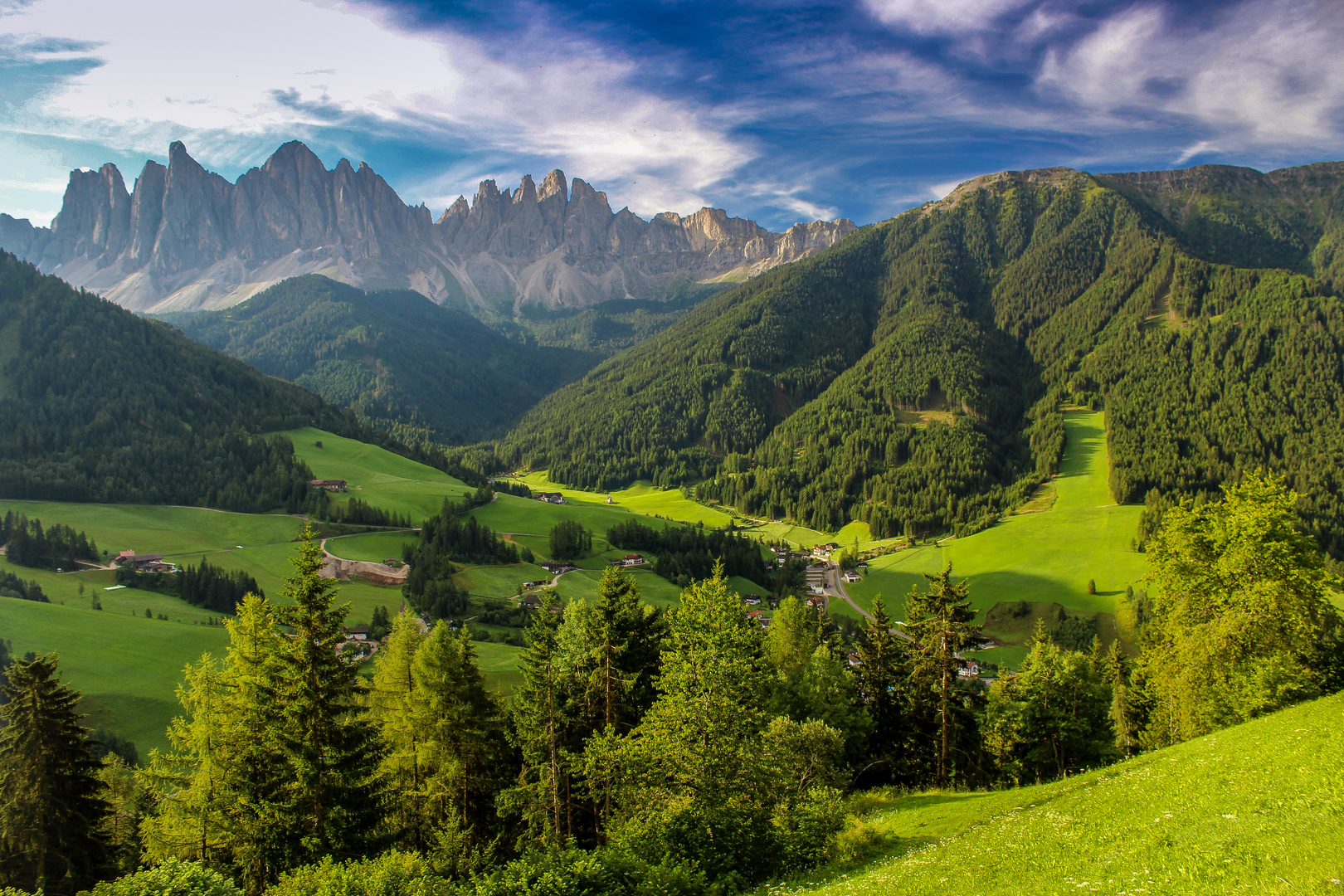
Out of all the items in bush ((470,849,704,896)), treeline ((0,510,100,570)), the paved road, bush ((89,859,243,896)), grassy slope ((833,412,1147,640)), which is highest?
bush ((89,859,243,896))

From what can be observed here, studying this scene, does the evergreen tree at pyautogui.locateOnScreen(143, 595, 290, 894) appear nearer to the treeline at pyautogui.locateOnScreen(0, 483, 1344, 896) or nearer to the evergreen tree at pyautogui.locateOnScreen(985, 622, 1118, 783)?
the treeline at pyautogui.locateOnScreen(0, 483, 1344, 896)

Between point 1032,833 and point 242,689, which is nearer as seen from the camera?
point 1032,833

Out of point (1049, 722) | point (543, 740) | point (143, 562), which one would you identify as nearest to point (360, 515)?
point (143, 562)

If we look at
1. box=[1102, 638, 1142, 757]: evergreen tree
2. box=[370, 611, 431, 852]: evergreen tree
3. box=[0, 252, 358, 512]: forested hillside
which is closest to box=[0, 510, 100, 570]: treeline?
box=[0, 252, 358, 512]: forested hillside

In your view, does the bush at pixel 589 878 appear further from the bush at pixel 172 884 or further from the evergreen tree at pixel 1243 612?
the evergreen tree at pixel 1243 612

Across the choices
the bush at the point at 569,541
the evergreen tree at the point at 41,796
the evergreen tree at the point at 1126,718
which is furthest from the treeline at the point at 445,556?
the evergreen tree at the point at 1126,718

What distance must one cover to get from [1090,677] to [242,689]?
2164 inches

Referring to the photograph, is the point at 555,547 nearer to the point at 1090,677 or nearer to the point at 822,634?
the point at 822,634

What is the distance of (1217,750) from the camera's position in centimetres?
2134

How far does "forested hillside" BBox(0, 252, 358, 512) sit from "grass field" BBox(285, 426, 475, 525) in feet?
25.5

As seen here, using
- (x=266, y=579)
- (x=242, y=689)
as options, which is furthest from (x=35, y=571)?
(x=242, y=689)

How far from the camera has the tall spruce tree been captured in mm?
24266

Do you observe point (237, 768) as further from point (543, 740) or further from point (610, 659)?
point (610, 659)

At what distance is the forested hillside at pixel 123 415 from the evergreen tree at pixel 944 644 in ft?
455
